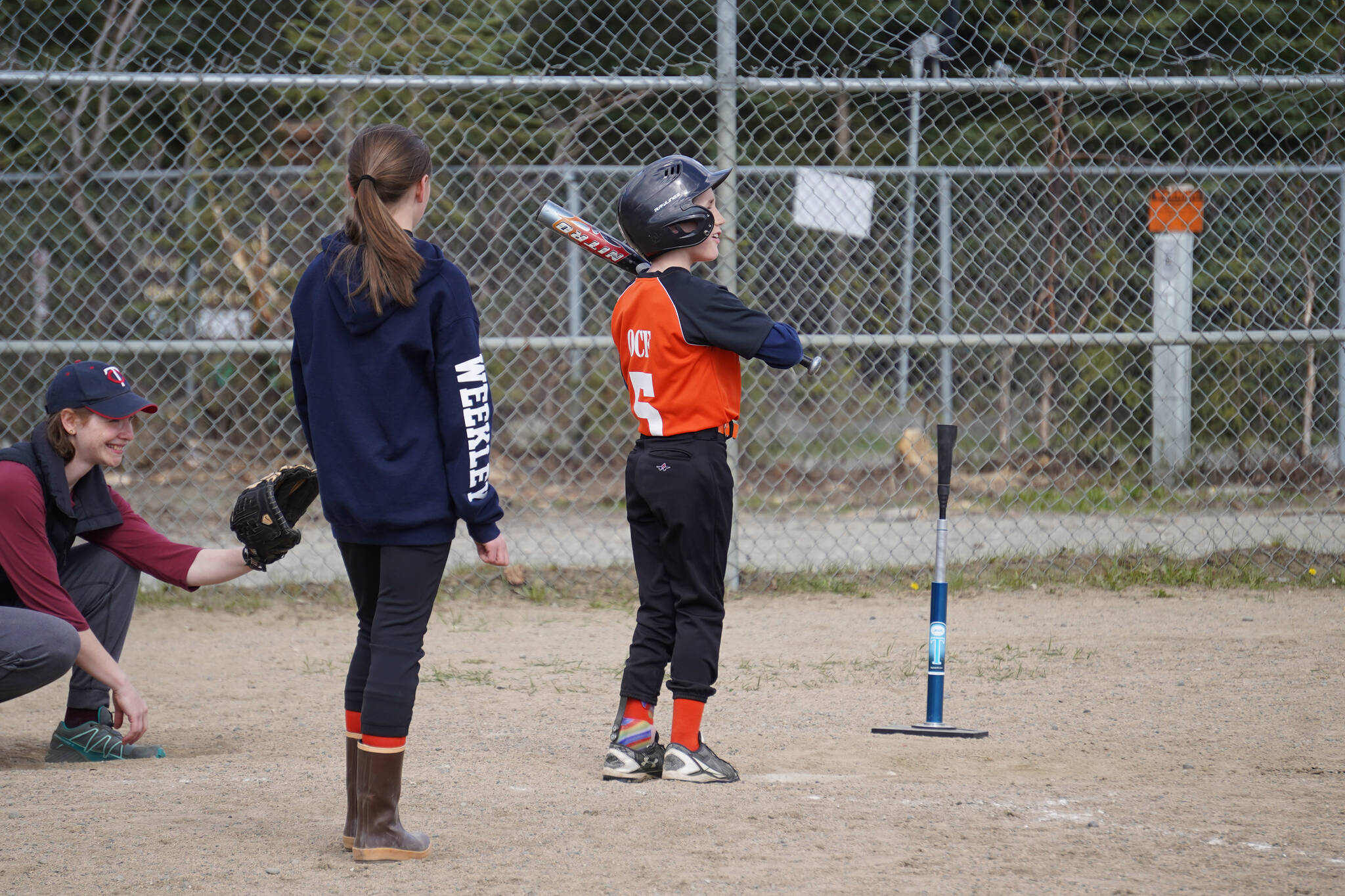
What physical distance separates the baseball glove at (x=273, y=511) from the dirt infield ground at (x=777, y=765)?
2.11ft

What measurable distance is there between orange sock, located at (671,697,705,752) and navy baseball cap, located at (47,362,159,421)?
5.94 feet

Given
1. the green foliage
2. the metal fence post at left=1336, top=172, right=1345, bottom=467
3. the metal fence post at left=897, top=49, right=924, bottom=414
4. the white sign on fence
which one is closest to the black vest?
the green foliage

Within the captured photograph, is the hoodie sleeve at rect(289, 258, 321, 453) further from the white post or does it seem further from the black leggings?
the white post

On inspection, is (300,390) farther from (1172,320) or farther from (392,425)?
(1172,320)

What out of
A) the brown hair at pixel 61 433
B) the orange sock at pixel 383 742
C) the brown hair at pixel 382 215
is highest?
the brown hair at pixel 382 215

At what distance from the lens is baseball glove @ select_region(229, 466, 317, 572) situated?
3367mm

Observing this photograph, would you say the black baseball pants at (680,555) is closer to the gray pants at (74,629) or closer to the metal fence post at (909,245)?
the gray pants at (74,629)

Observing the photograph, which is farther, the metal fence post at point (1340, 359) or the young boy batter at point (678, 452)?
the metal fence post at point (1340, 359)

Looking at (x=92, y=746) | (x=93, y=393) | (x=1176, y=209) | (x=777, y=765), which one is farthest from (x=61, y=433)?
(x=1176, y=209)

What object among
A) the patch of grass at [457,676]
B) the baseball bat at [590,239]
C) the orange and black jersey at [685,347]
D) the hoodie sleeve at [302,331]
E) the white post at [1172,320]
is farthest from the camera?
the white post at [1172,320]

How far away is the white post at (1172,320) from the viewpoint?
720 centimetres

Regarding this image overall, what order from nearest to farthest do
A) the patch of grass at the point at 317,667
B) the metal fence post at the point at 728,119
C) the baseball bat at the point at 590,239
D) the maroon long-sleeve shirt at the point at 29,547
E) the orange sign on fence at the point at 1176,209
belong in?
the maroon long-sleeve shirt at the point at 29,547, the baseball bat at the point at 590,239, the patch of grass at the point at 317,667, the metal fence post at the point at 728,119, the orange sign on fence at the point at 1176,209

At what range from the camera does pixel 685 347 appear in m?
3.34

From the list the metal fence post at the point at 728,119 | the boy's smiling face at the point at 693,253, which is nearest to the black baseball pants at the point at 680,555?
the boy's smiling face at the point at 693,253
